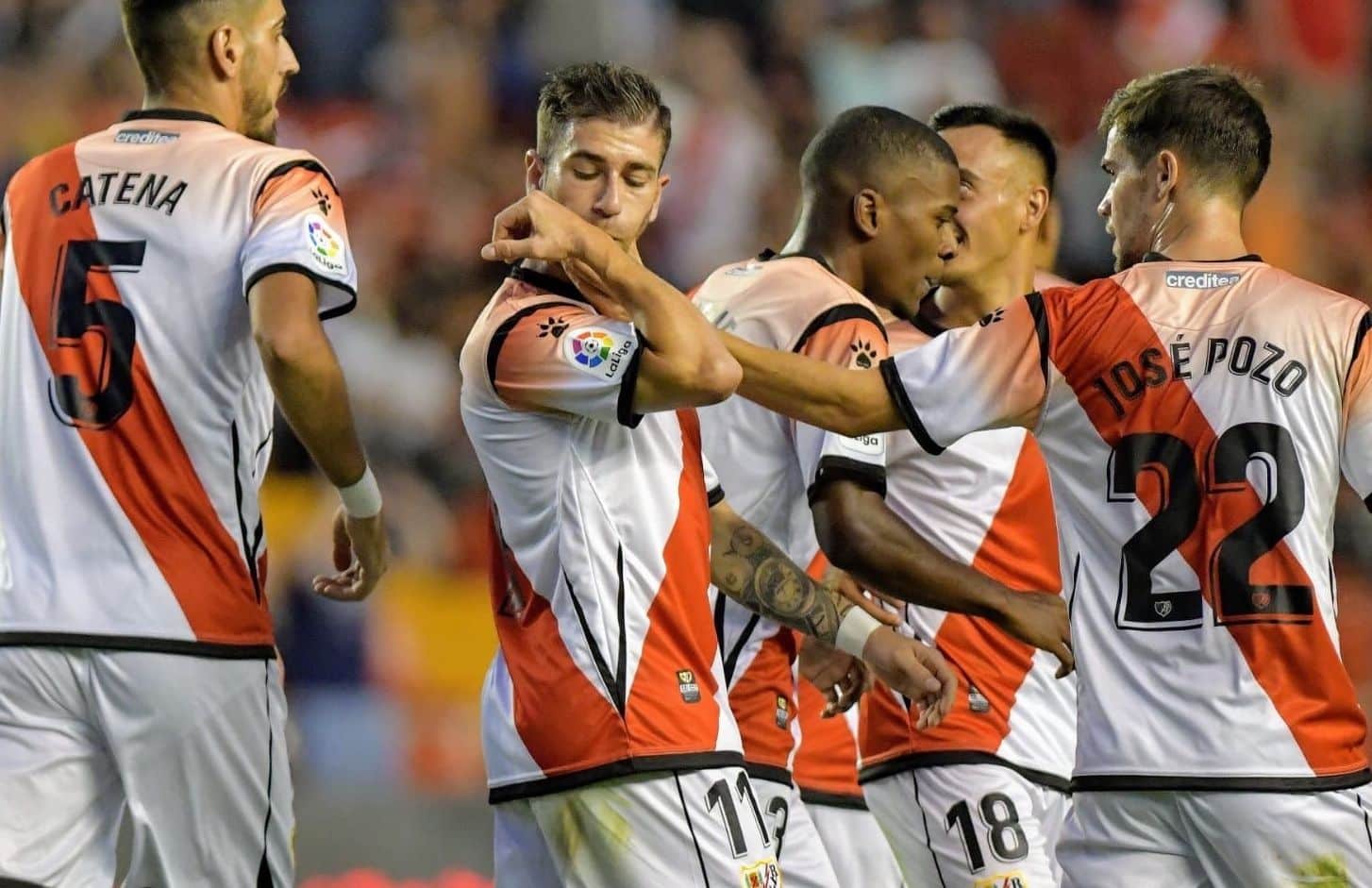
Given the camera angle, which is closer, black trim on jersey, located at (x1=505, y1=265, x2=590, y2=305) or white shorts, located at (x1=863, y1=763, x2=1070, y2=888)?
black trim on jersey, located at (x1=505, y1=265, x2=590, y2=305)

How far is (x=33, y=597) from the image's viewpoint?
4.71m

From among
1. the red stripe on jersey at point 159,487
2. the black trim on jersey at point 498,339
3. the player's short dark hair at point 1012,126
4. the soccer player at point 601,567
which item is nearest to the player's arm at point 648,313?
the soccer player at point 601,567

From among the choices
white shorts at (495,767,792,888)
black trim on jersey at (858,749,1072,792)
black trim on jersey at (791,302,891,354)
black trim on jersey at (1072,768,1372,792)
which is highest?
black trim on jersey at (791,302,891,354)

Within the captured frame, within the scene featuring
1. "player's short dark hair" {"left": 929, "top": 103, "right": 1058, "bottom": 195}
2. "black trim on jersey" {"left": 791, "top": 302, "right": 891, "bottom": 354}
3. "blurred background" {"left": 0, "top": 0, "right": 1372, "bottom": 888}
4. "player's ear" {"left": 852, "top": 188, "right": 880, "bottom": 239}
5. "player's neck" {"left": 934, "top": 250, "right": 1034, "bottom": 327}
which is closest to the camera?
"black trim on jersey" {"left": 791, "top": 302, "right": 891, "bottom": 354}

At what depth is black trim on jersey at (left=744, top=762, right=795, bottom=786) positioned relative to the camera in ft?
18.0

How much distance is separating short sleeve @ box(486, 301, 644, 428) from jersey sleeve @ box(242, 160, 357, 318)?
44cm

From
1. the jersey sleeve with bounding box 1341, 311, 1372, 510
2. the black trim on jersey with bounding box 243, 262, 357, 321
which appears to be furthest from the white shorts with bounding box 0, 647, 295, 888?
the jersey sleeve with bounding box 1341, 311, 1372, 510

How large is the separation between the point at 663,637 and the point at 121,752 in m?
1.27

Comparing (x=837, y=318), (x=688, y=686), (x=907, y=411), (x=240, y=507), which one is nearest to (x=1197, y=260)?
(x=907, y=411)

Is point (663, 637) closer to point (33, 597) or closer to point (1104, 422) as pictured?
point (1104, 422)

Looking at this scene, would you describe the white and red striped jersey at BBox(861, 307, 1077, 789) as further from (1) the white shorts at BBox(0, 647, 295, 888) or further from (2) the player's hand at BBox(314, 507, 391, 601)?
(1) the white shorts at BBox(0, 647, 295, 888)

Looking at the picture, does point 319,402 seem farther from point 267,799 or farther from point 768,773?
point 768,773

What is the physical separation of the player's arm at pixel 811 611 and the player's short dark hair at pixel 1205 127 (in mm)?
1340

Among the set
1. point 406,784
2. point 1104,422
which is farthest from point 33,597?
point 406,784
